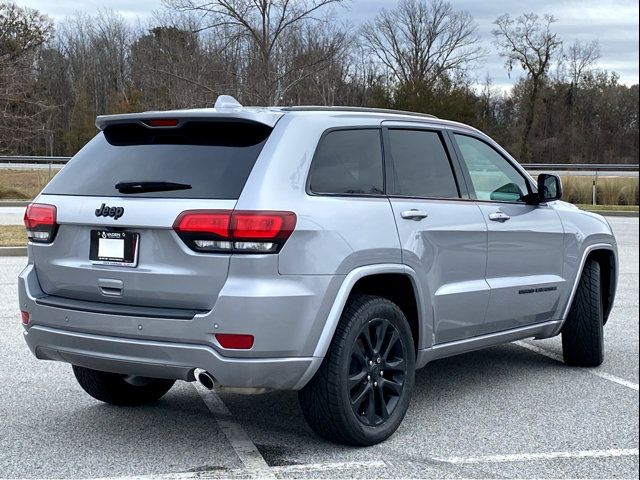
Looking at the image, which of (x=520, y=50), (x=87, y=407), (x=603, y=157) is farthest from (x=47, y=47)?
(x=603, y=157)

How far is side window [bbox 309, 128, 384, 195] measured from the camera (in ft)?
14.7

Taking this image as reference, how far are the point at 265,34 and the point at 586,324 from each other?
16495 mm

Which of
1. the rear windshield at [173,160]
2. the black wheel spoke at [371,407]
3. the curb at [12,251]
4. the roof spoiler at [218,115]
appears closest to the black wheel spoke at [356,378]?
the black wheel spoke at [371,407]

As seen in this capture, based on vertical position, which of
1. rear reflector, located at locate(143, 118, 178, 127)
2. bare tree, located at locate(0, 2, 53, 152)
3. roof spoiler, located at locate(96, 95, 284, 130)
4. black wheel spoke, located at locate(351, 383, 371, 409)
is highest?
bare tree, located at locate(0, 2, 53, 152)

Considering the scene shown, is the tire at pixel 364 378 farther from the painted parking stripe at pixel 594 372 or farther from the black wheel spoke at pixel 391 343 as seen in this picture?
the painted parking stripe at pixel 594 372

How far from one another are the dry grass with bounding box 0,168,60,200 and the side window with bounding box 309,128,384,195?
2325cm

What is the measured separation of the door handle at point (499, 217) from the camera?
5.55m

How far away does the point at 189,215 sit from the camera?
4133 mm

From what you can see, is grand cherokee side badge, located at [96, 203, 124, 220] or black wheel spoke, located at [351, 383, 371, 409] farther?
black wheel spoke, located at [351, 383, 371, 409]

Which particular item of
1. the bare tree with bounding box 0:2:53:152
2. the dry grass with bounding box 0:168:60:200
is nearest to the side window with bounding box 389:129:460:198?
the bare tree with bounding box 0:2:53:152

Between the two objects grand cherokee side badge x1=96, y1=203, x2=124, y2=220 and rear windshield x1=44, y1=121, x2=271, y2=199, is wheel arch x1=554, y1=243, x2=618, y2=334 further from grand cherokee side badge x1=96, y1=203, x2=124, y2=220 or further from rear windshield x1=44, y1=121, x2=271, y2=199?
grand cherokee side badge x1=96, y1=203, x2=124, y2=220

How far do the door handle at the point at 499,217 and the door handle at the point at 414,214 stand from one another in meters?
0.74

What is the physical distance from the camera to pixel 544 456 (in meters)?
4.46

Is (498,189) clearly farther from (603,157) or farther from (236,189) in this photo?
(603,157)
